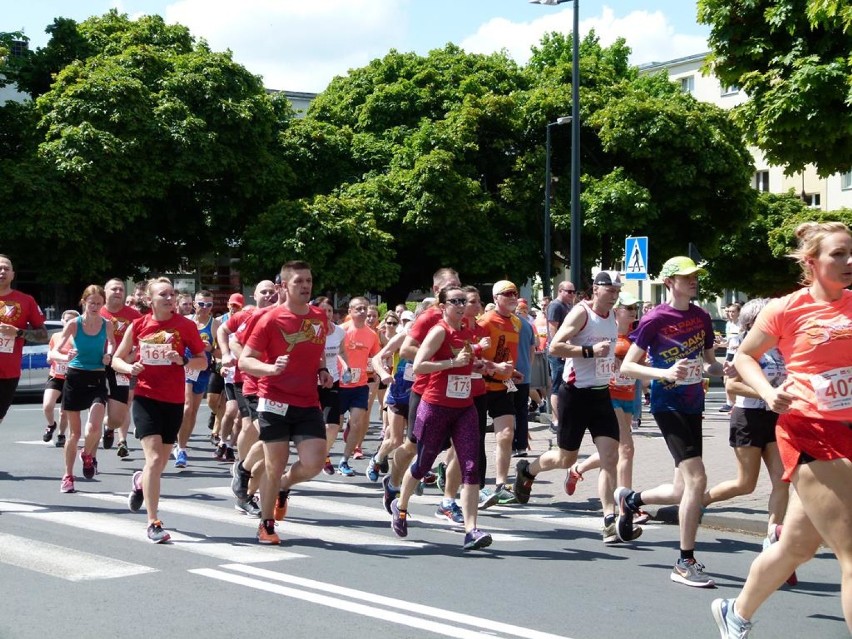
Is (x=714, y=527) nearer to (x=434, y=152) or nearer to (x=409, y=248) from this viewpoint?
(x=434, y=152)

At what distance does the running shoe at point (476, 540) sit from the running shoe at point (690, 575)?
135 centimetres

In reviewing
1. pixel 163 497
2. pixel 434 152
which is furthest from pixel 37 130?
pixel 163 497

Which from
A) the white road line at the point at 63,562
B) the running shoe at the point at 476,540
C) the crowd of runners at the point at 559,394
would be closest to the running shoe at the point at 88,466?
the crowd of runners at the point at 559,394

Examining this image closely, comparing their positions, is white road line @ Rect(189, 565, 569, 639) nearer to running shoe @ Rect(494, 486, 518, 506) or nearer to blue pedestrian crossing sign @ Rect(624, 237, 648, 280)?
running shoe @ Rect(494, 486, 518, 506)

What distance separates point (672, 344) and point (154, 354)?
12.0ft

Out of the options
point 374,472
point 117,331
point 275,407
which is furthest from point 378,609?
point 117,331

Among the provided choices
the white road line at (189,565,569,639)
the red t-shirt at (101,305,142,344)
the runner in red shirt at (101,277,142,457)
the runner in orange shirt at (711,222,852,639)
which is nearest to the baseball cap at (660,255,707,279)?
the runner in orange shirt at (711,222,852,639)

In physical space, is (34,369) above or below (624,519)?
above

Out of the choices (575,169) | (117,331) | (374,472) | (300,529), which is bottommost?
(300,529)

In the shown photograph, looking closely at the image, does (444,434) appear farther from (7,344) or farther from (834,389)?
(7,344)

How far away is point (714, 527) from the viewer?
9.18m

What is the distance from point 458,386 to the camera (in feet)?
27.2

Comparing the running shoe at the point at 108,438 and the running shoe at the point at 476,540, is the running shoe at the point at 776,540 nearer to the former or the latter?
the running shoe at the point at 476,540

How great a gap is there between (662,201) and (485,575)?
3215 cm
